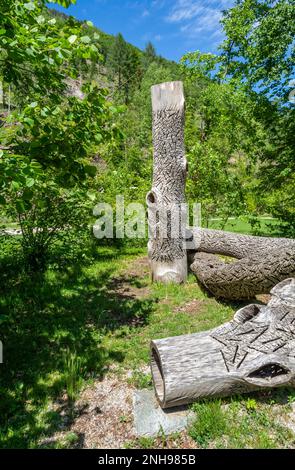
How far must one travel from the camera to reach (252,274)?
15.2 ft

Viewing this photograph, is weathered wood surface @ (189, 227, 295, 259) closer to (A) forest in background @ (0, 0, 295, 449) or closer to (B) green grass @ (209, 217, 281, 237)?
(A) forest in background @ (0, 0, 295, 449)

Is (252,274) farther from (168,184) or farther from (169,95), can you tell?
(169,95)

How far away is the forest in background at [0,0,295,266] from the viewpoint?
2.82 m

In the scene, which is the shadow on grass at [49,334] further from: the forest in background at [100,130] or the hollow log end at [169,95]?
the hollow log end at [169,95]

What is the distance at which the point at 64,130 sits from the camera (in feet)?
11.6

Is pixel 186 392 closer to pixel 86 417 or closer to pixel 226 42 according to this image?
pixel 86 417

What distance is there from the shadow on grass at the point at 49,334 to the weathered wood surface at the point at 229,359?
1.15m

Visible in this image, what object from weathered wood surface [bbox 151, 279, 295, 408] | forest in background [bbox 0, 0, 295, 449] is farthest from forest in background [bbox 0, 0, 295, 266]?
weathered wood surface [bbox 151, 279, 295, 408]

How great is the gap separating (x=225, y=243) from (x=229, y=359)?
4.61 meters

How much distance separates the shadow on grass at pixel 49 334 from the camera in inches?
122

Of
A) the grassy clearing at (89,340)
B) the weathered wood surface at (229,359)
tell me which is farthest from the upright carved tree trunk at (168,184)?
the weathered wood surface at (229,359)

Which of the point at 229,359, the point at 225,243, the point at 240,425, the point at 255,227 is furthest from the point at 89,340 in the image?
the point at 255,227
